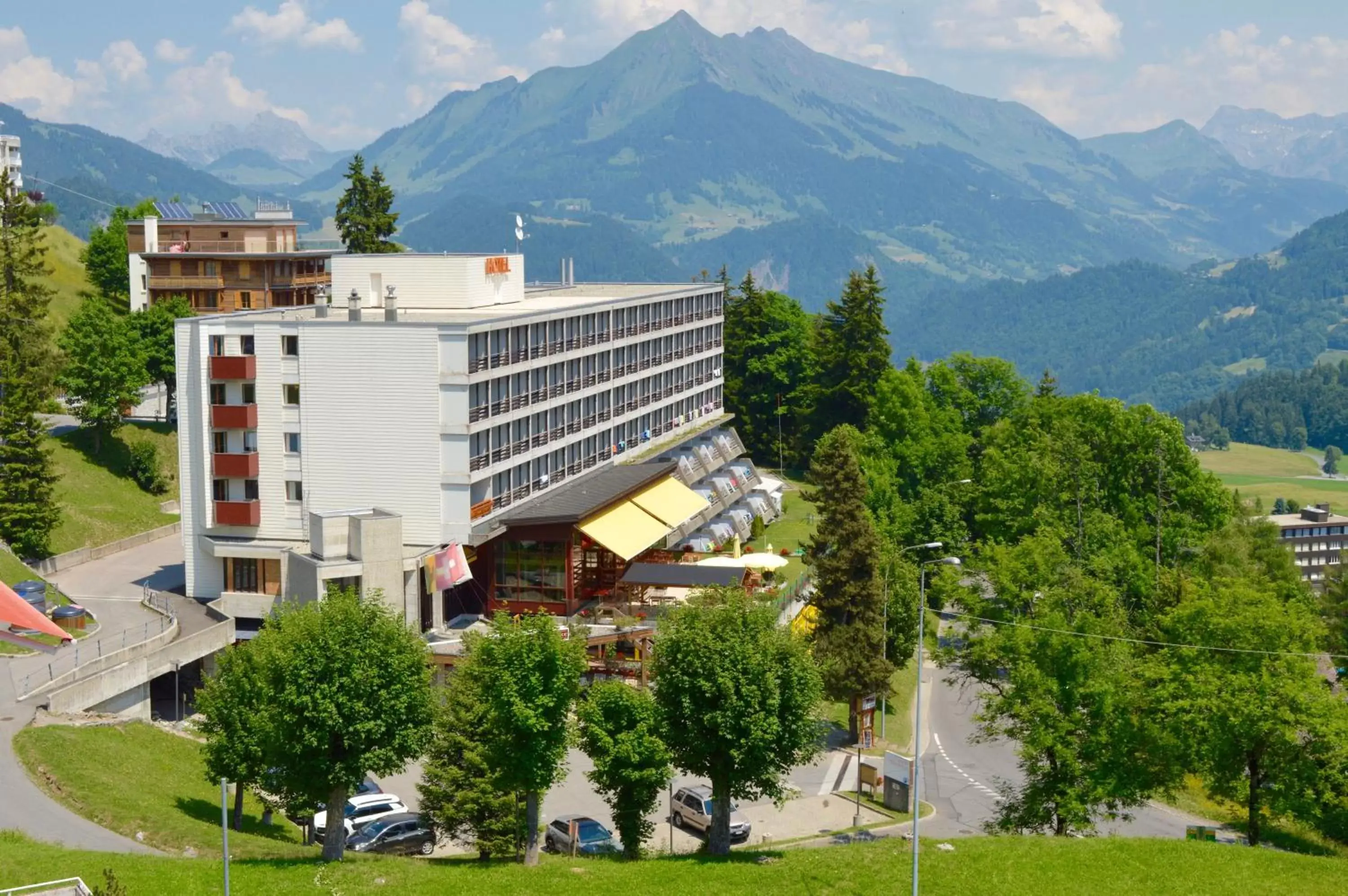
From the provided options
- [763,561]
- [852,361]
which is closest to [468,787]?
[763,561]

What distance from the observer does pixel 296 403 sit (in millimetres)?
64875

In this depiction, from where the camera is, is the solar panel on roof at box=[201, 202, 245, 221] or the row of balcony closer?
the row of balcony

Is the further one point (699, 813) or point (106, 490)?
point (106, 490)

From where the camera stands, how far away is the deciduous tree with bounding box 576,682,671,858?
38.4 m

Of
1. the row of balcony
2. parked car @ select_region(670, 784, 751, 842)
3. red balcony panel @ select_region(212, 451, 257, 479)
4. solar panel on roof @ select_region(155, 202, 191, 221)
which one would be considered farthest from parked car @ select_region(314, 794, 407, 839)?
solar panel on roof @ select_region(155, 202, 191, 221)

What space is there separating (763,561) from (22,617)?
55.4 metres

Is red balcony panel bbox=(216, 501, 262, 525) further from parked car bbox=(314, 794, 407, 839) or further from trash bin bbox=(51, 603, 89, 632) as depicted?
parked car bbox=(314, 794, 407, 839)

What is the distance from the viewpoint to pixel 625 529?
6962cm

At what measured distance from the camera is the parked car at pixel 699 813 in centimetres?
4691

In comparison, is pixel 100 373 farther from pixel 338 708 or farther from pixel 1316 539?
pixel 1316 539

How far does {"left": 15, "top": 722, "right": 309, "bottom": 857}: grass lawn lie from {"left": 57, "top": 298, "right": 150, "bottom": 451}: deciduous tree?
39.0 metres

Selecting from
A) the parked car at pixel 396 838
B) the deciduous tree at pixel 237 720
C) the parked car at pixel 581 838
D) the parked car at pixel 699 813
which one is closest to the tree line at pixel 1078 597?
the parked car at pixel 699 813

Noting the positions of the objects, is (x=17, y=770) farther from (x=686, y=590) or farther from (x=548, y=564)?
(x=686, y=590)

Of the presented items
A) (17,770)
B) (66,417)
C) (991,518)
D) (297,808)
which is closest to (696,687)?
(297,808)
